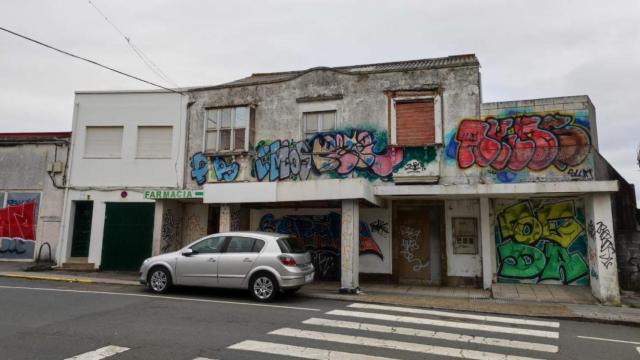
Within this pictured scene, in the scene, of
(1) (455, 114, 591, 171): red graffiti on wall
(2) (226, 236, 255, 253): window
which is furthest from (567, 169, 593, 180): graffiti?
(2) (226, 236, 255, 253): window

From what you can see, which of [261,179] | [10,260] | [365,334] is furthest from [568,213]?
[10,260]

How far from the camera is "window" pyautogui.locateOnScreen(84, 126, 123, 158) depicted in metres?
17.0

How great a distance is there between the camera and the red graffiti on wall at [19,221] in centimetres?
1727

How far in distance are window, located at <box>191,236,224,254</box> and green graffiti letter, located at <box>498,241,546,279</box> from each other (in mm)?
8409

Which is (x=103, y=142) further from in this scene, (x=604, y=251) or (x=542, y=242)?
(x=604, y=251)

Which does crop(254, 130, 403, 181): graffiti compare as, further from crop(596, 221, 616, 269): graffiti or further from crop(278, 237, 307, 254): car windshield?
crop(596, 221, 616, 269): graffiti

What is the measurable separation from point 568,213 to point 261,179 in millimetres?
9782

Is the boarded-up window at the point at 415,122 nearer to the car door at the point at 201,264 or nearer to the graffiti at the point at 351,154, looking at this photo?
the graffiti at the point at 351,154

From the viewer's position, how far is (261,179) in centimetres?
1555

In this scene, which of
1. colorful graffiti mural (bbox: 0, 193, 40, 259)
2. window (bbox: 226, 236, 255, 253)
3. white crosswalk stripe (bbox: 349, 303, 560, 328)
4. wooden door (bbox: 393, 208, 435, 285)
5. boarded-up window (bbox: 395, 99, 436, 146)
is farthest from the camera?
colorful graffiti mural (bbox: 0, 193, 40, 259)

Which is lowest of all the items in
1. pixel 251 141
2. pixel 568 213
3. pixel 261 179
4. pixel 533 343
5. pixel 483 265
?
pixel 533 343

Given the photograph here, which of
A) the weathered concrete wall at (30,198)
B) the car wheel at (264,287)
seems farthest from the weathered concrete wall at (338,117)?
the weathered concrete wall at (30,198)

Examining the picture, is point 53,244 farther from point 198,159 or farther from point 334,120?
point 334,120

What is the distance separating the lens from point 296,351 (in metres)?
6.32
